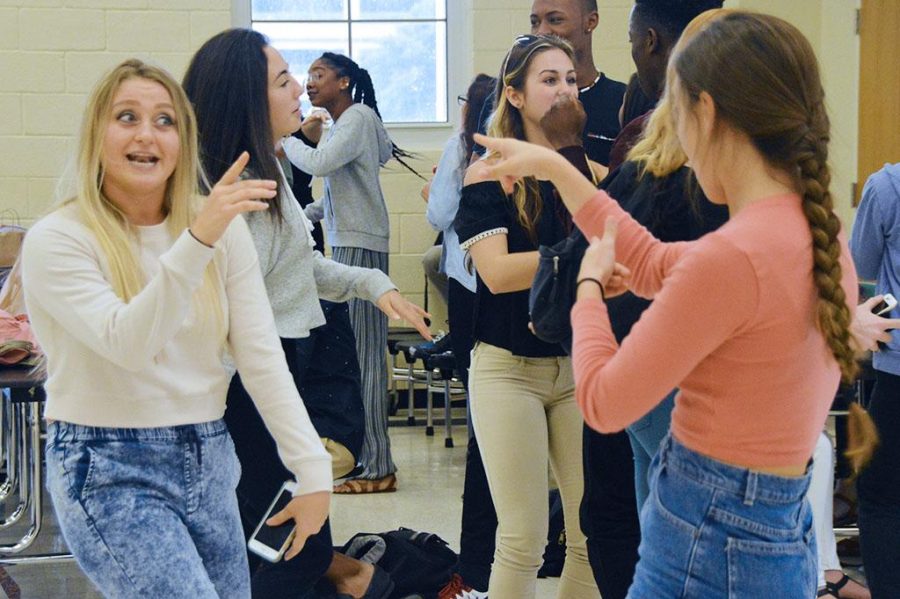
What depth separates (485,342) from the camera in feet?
8.69

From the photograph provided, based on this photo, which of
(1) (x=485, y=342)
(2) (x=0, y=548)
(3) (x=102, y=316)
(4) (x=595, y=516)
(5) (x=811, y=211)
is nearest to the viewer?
(5) (x=811, y=211)

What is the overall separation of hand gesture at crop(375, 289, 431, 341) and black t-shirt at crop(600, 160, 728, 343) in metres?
0.53

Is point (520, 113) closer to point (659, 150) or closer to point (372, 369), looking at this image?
point (659, 150)

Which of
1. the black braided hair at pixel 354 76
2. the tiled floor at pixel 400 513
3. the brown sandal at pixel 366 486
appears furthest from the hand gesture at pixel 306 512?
the black braided hair at pixel 354 76

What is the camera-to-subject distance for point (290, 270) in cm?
256

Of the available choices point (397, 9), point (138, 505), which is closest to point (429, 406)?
point (397, 9)

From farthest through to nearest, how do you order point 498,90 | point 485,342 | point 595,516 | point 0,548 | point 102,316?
point 0,548 → point 498,90 → point 485,342 → point 595,516 → point 102,316

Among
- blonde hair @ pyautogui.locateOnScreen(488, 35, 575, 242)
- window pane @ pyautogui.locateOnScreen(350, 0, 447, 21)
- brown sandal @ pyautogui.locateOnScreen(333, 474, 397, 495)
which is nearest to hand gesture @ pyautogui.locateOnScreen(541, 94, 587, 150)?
blonde hair @ pyautogui.locateOnScreen(488, 35, 575, 242)

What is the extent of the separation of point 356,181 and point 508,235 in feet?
8.34

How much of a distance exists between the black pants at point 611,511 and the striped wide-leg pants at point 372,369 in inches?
101

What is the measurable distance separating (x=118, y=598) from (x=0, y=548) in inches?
93.4

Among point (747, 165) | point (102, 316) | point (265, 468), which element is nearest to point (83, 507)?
point (102, 316)

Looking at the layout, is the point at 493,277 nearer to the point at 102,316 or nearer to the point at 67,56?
the point at 102,316

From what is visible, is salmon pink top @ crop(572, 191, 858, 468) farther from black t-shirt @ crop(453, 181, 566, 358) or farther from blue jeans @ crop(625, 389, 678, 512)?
black t-shirt @ crop(453, 181, 566, 358)
